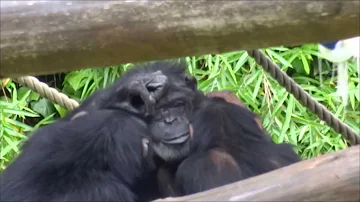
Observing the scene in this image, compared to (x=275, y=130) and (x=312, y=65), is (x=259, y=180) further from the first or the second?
(x=312, y=65)

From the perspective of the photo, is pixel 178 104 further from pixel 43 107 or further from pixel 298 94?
pixel 43 107

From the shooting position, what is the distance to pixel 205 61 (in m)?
3.06

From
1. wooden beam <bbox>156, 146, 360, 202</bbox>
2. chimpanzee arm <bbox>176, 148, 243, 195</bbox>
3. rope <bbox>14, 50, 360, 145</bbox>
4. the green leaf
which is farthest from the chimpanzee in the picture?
the green leaf

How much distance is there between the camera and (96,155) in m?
1.57

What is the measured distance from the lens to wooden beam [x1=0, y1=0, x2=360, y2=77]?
2.77 feet

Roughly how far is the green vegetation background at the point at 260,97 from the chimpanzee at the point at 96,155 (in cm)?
108

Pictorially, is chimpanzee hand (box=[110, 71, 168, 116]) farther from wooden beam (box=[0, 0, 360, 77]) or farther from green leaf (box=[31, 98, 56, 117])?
green leaf (box=[31, 98, 56, 117])

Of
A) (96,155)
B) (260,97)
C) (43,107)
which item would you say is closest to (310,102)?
(96,155)

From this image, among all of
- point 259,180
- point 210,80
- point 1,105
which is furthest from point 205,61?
point 259,180

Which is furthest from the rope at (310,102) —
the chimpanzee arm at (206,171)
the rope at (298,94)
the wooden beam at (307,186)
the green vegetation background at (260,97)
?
the wooden beam at (307,186)

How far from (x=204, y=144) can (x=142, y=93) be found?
19cm

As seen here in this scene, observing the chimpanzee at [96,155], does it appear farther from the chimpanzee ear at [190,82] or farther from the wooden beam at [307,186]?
the wooden beam at [307,186]

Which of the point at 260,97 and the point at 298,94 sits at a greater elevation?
the point at 298,94

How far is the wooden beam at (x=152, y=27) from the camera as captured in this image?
2.77ft
